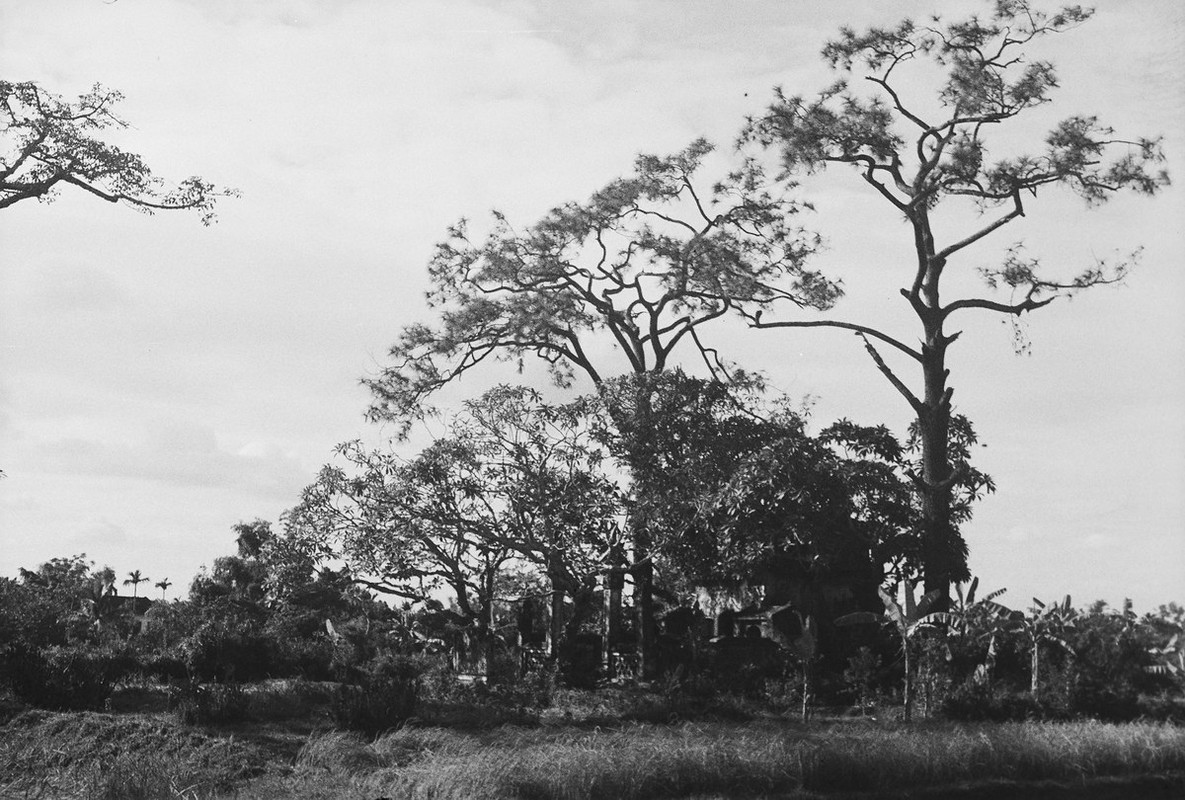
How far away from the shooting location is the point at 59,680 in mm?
18969

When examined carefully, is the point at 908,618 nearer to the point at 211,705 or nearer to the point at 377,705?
the point at 377,705

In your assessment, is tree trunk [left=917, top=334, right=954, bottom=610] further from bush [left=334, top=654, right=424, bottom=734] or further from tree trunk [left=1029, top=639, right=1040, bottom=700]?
bush [left=334, top=654, right=424, bottom=734]

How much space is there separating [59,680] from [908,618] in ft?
48.2

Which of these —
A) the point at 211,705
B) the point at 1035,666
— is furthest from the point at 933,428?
the point at 211,705

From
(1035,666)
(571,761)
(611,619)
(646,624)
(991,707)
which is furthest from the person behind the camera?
(611,619)

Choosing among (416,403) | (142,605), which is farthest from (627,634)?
(142,605)

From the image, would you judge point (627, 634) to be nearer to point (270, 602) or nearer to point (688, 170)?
point (270, 602)

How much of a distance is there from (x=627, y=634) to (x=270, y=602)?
8.21 meters

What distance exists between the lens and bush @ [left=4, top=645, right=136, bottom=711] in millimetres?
18719

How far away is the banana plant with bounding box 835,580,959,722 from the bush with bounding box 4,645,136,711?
1264 cm

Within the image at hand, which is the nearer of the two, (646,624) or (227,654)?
(227,654)

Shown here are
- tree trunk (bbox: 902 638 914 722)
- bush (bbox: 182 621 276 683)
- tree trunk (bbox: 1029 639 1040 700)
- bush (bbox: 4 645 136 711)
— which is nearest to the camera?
bush (bbox: 4 645 136 711)

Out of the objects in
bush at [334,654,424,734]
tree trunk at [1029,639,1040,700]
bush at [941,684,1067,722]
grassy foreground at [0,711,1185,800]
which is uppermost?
tree trunk at [1029,639,1040,700]

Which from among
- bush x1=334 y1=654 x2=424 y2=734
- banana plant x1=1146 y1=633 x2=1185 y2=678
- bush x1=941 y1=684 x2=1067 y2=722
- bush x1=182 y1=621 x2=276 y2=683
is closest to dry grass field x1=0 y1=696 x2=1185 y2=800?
bush x1=334 y1=654 x2=424 y2=734
